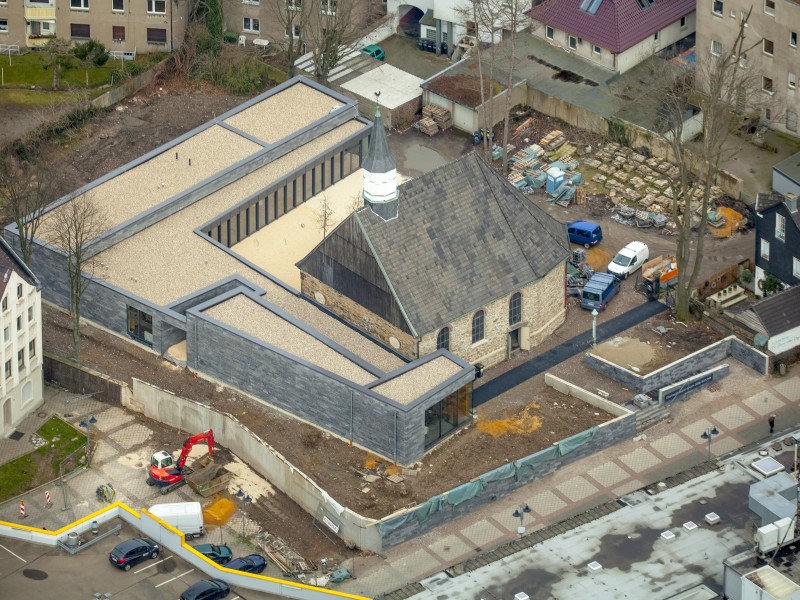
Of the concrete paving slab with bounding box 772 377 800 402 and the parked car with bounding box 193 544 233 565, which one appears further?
the concrete paving slab with bounding box 772 377 800 402

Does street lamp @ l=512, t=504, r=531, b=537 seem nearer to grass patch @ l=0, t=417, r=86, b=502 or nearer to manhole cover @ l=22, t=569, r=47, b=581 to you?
manhole cover @ l=22, t=569, r=47, b=581

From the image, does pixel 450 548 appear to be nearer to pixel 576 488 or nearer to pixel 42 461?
pixel 576 488

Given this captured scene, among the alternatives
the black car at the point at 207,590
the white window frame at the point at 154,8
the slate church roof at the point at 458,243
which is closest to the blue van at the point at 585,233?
the slate church roof at the point at 458,243

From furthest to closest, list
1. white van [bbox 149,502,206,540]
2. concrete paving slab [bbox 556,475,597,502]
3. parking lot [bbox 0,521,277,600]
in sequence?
1. concrete paving slab [bbox 556,475,597,502]
2. white van [bbox 149,502,206,540]
3. parking lot [bbox 0,521,277,600]

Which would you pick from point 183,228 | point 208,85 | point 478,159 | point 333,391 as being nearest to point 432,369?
point 333,391

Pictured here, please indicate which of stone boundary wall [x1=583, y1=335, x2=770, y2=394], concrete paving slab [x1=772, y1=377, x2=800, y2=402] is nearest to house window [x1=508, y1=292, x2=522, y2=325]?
stone boundary wall [x1=583, y1=335, x2=770, y2=394]

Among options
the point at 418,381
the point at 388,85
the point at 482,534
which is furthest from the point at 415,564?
the point at 388,85
